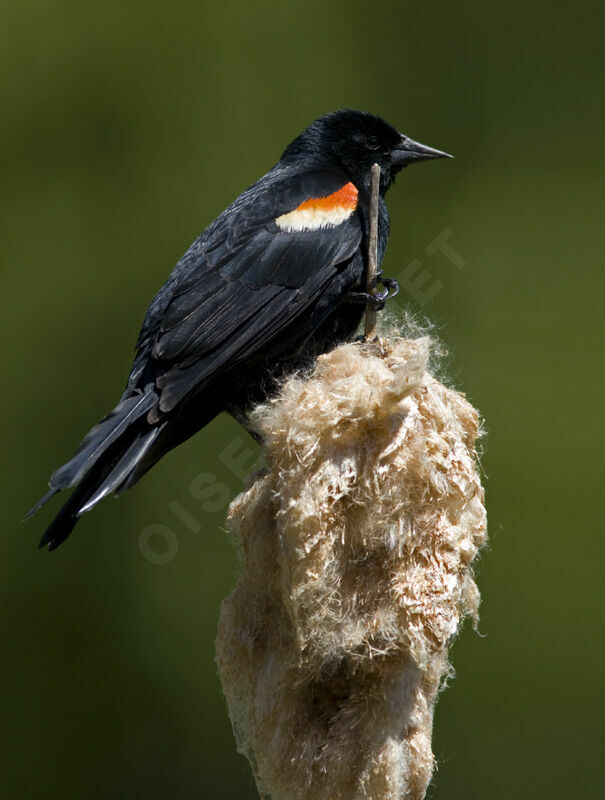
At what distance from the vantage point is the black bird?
2.09 metres

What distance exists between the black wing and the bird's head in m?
0.18

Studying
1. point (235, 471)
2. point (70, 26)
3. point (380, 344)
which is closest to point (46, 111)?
point (70, 26)

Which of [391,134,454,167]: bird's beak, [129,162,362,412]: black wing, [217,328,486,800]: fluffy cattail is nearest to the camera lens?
[217,328,486,800]: fluffy cattail

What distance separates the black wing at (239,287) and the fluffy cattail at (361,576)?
0.50 metres

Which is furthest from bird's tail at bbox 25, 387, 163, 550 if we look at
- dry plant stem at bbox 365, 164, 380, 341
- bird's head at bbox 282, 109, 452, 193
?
bird's head at bbox 282, 109, 452, 193

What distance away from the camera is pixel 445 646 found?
1.61m

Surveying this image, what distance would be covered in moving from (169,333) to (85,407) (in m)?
1.82

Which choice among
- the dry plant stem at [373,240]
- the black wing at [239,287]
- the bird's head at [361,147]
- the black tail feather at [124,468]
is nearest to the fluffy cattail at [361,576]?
the dry plant stem at [373,240]

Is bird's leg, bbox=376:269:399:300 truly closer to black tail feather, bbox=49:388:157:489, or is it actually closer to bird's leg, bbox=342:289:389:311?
bird's leg, bbox=342:289:389:311

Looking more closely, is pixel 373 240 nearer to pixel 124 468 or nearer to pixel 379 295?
pixel 379 295

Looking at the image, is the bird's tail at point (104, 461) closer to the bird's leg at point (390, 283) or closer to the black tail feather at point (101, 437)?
the black tail feather at point (101, 437)

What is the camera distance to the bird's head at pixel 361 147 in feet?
8.91

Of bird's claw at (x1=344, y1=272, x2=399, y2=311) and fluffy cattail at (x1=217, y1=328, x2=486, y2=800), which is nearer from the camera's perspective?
fluffy cattail at (x1=217, y1=328, x2=486, y2=800)

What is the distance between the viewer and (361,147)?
8.95 ft
